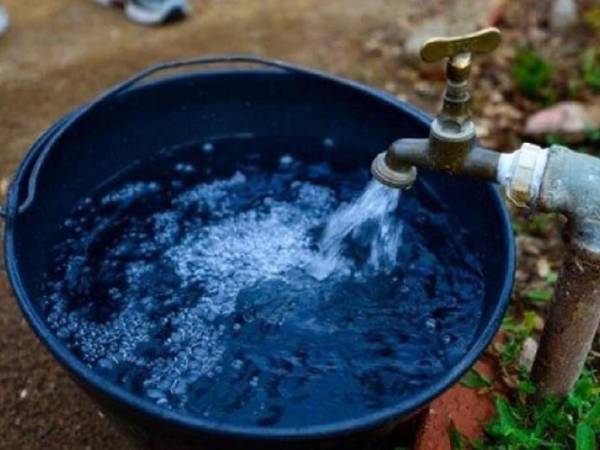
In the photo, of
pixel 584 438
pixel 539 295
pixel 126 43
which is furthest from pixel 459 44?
pixel 126 43

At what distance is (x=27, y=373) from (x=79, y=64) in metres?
1.52

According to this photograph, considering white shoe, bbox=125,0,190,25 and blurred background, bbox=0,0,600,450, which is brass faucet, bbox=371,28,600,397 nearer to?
blurred background, bbox=0,0,600,450

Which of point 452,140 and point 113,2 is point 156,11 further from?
point 452,140

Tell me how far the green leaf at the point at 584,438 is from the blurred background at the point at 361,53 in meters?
0.81

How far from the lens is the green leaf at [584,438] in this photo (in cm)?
179

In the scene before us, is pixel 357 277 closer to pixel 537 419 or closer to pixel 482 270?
pixel 482 270

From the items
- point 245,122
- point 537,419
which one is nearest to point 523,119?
point 245,122

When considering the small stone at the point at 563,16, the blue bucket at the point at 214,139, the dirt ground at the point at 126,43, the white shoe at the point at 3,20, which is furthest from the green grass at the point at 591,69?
the white shoe at the point at 3,20

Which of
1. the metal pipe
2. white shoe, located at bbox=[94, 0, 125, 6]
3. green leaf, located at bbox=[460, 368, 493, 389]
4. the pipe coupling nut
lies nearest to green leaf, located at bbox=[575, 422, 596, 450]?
the metal pipe

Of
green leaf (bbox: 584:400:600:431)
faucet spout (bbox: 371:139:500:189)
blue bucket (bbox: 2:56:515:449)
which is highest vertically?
faucet spout (bbox: 371:139:500:189)

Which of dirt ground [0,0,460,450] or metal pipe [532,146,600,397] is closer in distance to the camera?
metal pipe [532,146,600,397]

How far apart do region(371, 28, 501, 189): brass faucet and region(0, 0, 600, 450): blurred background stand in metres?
1.00

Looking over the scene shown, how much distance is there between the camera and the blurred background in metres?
3.07

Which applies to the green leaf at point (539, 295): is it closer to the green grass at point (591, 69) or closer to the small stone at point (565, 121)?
the small stone at point (565, 121)
